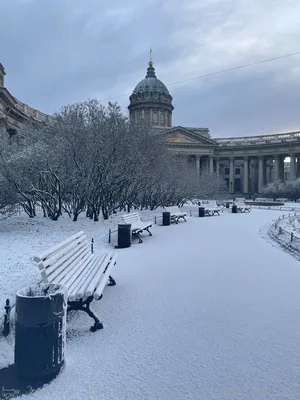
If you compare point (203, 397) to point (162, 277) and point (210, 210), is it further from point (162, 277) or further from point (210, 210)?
point (210, 210)

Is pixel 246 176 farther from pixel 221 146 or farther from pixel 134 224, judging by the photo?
pixel 134 224

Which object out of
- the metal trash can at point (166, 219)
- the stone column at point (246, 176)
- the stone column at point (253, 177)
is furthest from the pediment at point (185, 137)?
the metal trash can at point (166, 219)

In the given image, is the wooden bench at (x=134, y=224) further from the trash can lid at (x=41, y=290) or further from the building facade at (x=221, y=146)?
the building facade at (x=221, y=146)

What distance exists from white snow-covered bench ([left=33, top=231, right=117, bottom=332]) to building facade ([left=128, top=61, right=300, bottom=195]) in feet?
200

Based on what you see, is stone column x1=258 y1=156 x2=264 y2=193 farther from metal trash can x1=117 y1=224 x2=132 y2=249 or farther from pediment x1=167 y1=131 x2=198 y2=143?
metal trash can x1=117 y1=224 x2=132 y2=249

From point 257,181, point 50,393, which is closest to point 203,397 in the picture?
point 50,393

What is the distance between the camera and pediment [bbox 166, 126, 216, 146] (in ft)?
244

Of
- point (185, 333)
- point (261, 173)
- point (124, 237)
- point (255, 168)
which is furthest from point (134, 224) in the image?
point (255, 168)

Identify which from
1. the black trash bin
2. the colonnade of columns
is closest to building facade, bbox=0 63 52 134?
the black trash bin

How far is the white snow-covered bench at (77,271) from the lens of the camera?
185 inches

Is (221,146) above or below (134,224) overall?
above

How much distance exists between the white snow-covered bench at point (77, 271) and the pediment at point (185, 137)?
223 feet

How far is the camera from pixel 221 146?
264 feet

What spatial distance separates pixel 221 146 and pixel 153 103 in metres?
20.0
